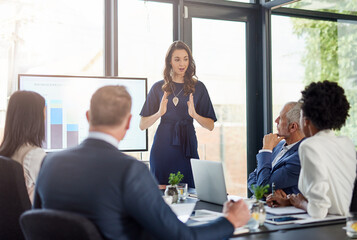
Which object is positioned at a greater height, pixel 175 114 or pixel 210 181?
pixel 175 114

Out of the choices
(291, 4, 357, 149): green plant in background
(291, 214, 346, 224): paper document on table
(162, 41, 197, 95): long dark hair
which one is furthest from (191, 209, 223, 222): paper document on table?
(291, 4, 357, 149): green plant in background

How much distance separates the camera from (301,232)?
1834mm

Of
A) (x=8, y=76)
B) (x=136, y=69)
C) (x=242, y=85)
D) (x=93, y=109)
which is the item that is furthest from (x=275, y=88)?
(x=93, y=109)

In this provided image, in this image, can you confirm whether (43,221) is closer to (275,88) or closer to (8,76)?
(8,76)

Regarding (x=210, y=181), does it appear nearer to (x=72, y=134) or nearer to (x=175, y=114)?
(x=175, y=114)

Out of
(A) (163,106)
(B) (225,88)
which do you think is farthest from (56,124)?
(B) (225,88)

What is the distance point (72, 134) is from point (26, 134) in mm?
1949

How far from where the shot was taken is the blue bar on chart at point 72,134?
4279 millimetres

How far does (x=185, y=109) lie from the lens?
13.4 ft

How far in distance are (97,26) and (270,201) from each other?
2985 mm

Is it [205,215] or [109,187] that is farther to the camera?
[205,215]

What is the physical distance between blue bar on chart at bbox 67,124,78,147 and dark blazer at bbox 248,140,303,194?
2014mm

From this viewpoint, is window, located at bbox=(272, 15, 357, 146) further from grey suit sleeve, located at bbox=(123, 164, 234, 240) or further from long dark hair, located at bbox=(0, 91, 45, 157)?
grey suit sleeve, located at bbox=(123, 164, 234, 240)

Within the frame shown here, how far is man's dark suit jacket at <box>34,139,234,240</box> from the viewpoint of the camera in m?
1.38
